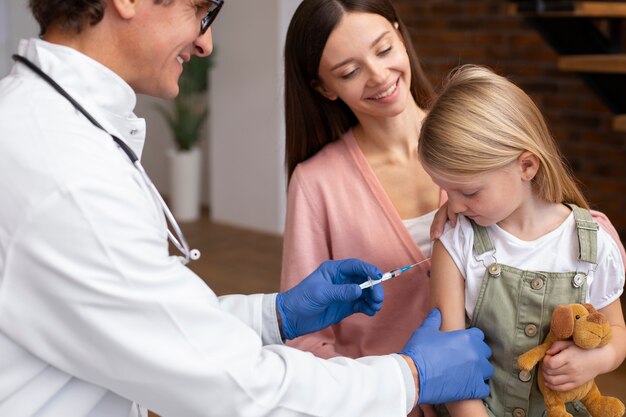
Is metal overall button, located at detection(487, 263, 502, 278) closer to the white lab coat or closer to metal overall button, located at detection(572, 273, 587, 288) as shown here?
metal overall button, located at detection(572, 273, 587, 288)

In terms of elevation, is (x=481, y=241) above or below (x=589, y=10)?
above

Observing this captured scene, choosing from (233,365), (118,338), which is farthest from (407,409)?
(118,338)

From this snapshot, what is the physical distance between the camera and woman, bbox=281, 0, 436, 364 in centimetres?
180

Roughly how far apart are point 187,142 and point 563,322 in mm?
4638

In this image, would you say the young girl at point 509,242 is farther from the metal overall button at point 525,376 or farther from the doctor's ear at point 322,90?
the doctor's ear at point 322,90

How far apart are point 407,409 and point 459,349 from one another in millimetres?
167

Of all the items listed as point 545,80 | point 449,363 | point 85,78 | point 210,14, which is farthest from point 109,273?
point 545,80

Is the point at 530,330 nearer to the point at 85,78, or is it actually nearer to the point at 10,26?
the point at 85,78

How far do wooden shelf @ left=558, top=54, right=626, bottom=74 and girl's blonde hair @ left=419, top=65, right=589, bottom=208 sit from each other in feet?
6.47

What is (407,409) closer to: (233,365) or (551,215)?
(233,365)

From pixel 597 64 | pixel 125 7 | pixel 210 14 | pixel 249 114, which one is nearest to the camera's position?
pixel 125 7

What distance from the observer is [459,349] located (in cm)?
148

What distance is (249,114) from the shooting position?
5.52 meters

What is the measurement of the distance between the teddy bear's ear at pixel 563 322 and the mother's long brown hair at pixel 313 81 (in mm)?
662
